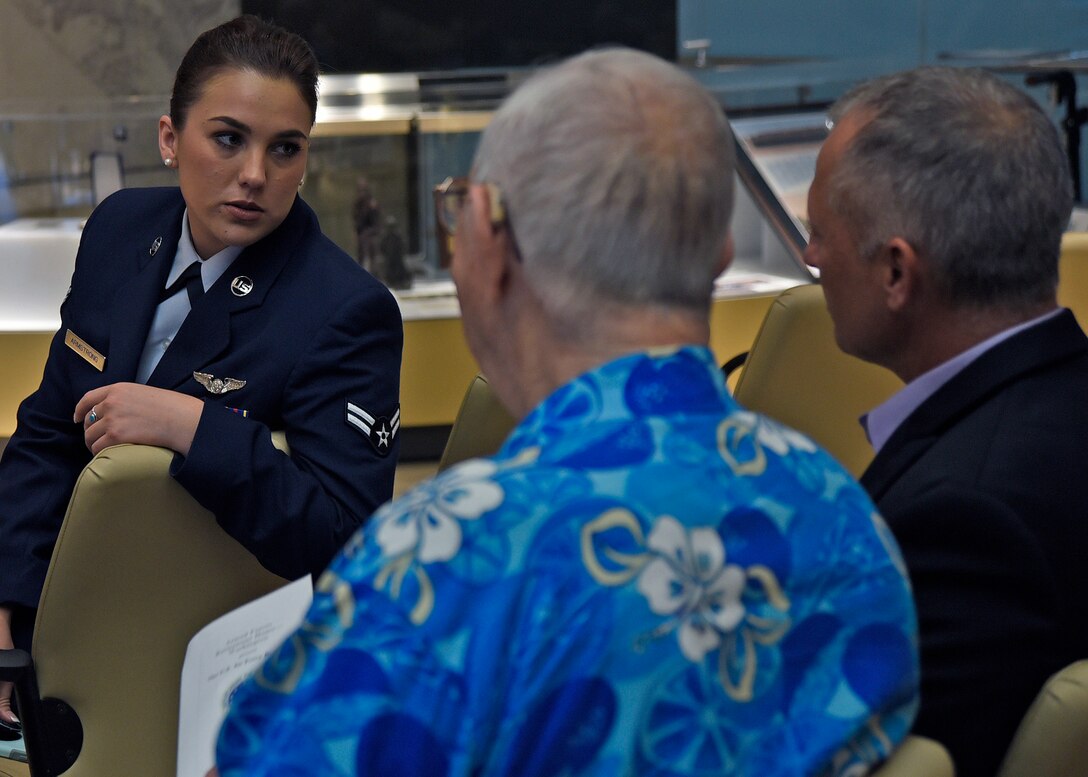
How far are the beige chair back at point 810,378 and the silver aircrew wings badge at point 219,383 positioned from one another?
84 cm

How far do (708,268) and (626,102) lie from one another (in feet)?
0.44

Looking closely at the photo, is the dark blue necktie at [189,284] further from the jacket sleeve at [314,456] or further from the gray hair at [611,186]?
the gray hair at [611,186]

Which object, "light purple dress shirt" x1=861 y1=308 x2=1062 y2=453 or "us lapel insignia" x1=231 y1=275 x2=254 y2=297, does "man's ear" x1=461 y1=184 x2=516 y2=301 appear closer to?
"light purple dress shirt" x1=861 y1=308 x2=1062 y2=453

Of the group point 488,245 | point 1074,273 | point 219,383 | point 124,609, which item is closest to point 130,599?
point 124,609

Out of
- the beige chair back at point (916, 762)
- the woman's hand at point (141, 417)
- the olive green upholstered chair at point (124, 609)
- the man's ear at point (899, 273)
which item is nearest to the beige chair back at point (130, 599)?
the olive green upholstered chair at point (124, 609)

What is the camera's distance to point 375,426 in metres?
1.97

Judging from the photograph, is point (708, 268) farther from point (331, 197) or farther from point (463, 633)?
point (331, 197)

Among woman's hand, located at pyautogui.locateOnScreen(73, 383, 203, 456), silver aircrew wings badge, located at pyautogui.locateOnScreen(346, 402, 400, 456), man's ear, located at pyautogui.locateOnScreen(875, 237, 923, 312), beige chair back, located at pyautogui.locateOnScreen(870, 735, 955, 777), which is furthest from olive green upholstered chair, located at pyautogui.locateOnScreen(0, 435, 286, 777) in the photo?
beige chair back, located at pyautogui.locateOnScreen(870, 735, 955, 777)

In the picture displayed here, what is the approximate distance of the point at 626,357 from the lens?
935mm

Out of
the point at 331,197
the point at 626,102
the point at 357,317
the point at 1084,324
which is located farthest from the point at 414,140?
the point at 626,102

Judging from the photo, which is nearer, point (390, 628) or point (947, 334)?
point (390, 628)

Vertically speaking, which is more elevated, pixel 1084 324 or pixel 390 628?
pixel 390 628

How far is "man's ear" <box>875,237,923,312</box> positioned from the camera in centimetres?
154

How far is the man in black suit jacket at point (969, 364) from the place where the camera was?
48.4 inches
